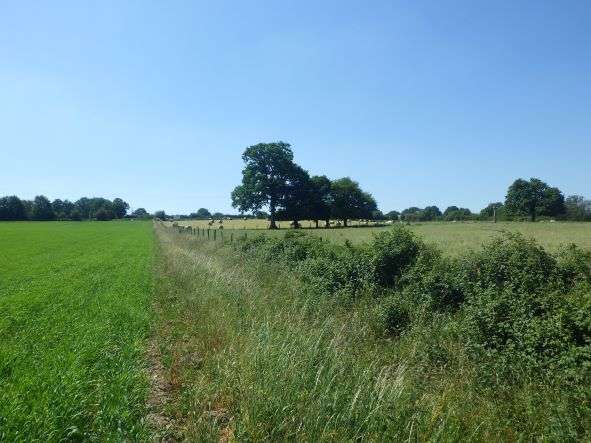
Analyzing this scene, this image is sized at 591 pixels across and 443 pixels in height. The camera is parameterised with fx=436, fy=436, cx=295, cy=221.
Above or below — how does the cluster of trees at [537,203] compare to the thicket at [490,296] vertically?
above

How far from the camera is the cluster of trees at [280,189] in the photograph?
236 feet

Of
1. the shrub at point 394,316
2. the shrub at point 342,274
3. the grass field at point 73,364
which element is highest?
the shrub at point 342,274

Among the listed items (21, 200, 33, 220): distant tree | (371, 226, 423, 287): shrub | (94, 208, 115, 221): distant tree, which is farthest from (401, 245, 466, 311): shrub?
(94, 208, 115, 221): distant tree

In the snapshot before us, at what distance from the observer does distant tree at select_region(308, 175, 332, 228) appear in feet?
260

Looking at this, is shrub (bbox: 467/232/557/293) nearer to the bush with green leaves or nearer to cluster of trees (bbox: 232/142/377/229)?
the bush with green leaves

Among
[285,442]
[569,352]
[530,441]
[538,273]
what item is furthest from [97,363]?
[538,273]

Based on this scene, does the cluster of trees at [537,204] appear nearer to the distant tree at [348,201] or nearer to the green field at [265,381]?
the distant tree at [348,201]

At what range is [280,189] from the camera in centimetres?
7456

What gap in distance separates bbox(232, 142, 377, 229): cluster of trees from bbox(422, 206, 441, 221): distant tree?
59.5m

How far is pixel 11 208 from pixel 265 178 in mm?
107320

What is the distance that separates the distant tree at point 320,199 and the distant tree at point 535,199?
157 ft

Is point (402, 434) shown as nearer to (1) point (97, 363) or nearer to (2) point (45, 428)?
(2) point (45, 428)

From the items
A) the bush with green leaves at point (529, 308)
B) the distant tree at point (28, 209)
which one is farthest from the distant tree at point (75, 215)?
the bush with green leaves at point (529, 308)

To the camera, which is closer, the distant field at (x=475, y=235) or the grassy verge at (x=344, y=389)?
the grassy verge at (x=344, y=389)
